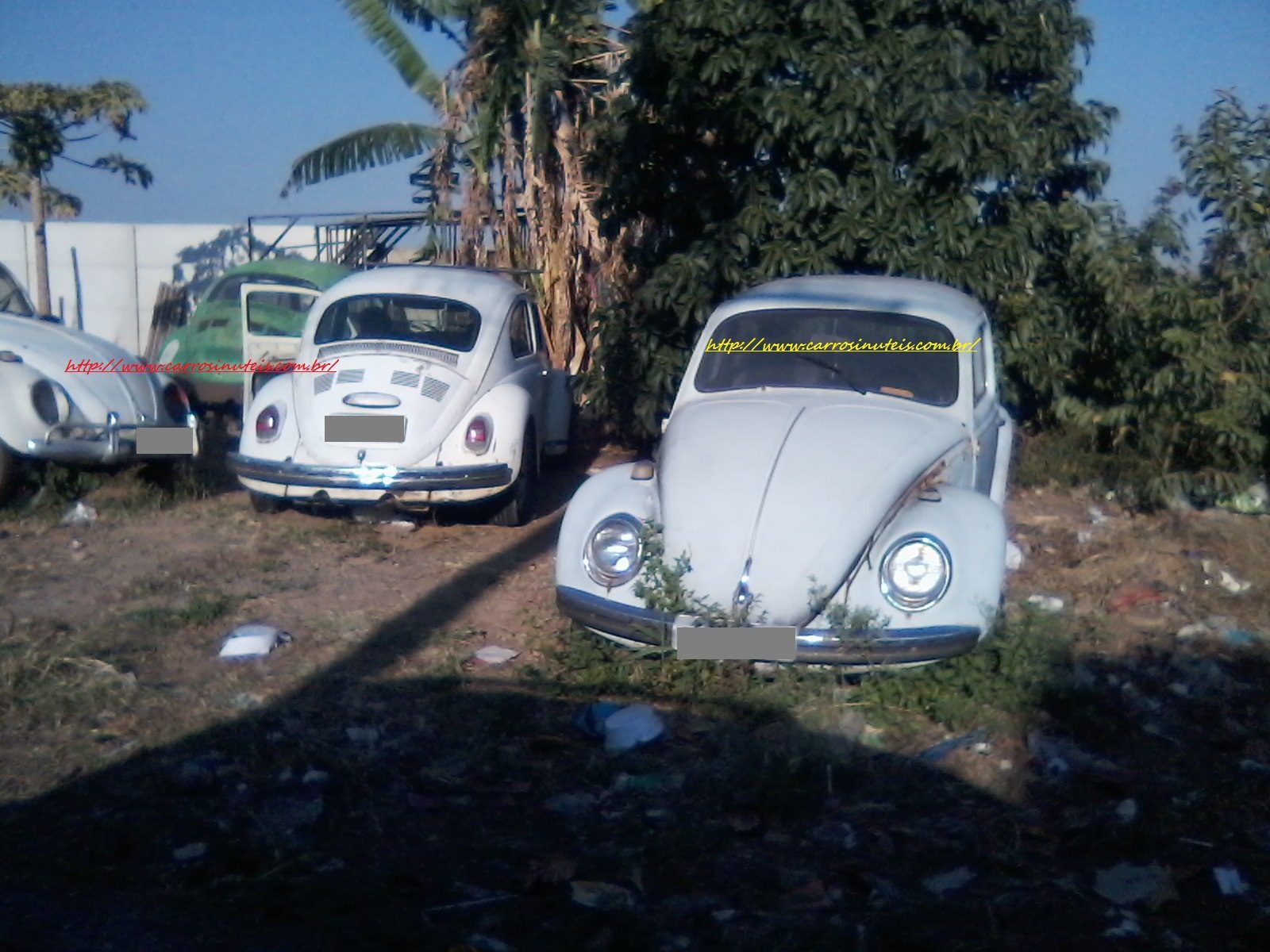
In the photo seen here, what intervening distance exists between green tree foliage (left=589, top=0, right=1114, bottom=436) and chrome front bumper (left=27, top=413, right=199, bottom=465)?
3.78 meters

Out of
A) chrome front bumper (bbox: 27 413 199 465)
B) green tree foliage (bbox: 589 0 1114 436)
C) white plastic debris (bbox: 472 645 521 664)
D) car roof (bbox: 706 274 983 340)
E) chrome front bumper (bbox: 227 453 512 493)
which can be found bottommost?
white plastic debris (bbox: 472 645 521 664)

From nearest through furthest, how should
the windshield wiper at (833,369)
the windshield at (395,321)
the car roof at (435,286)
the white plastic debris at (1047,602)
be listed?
the windshield wiper at (833,369) < the white plastic debris at (1047,602) < the windshield at (395,321) < the car roof at (435,286)

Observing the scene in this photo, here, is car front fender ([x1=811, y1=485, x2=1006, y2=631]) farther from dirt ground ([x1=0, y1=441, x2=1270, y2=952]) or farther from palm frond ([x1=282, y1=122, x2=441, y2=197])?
palm frond ([x1=282, y1=122, x2=441, y2=197])

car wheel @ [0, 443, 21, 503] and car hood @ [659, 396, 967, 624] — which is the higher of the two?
car hood @ [659, 396, 967, 624]

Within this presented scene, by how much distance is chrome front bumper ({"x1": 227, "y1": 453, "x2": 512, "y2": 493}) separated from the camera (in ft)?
25.5

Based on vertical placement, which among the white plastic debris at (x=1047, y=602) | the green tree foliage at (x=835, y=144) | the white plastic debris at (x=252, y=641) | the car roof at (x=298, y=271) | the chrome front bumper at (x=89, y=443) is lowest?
the white plastic debris at (x=252, y=641)

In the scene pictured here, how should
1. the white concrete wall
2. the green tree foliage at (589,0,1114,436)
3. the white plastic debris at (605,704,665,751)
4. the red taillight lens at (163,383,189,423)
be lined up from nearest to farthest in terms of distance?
the white plastic debris at (605,704,665,751) → the green tree foliage at (589,0,1114,436) → the red taillight lens at (163,383,189,423) → the white concrete wall

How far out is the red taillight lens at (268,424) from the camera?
8070 mm

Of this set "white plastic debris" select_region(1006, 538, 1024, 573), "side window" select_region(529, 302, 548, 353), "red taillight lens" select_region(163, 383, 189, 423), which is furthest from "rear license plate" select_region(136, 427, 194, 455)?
"white plastic debris" select_region(1006, 538, 1024, 573)

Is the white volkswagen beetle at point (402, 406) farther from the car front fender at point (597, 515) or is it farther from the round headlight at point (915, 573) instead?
the round headlight at point (915, 573)

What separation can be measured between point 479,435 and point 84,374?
2.85m

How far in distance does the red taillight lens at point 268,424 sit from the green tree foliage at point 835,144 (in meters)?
2.83

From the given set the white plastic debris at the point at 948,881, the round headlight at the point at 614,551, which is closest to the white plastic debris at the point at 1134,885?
the white plastic debris at the point at 948,881

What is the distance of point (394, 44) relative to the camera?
1398cm
